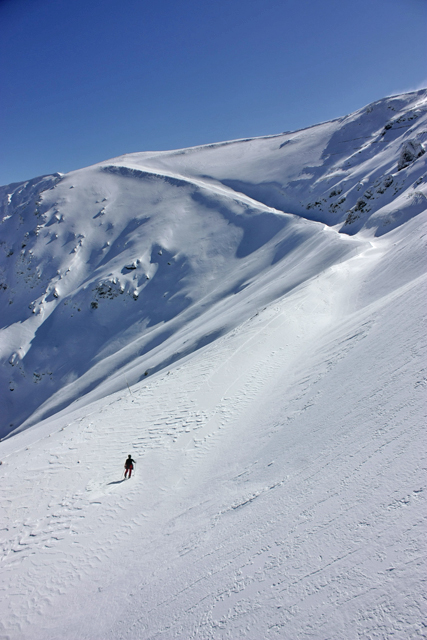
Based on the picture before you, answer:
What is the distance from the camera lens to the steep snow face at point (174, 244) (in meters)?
32.2

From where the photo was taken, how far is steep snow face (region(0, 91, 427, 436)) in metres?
32.2

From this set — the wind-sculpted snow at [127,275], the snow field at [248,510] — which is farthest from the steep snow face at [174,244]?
the snow field at [248,510]

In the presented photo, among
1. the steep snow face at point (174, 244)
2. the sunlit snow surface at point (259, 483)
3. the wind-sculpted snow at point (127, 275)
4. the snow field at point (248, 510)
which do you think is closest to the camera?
the snow field at point (248, 510)

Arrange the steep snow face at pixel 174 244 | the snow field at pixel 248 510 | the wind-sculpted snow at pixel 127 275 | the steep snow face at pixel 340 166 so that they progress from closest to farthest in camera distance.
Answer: the snow field at pixel 248 510
the steep snow face at pixel 174 244
the steep snow face at pixel 340 166
the wind-sculpted snow at pixel 127 275

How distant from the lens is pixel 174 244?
5128 cm

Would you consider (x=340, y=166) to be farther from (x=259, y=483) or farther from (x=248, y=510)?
(x=248, y=510)

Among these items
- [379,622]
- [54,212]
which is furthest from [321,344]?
[54,212]

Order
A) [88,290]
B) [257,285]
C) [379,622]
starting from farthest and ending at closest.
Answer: [88,290]
[257,285]
[379,622]

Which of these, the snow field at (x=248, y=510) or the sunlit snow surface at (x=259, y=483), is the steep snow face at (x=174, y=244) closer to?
the sunlit snow surface at (x=259, y=483)

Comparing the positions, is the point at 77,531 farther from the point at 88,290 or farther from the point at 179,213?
the point at 179,213

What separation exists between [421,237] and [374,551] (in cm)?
1754

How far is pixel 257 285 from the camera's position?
31.8 metres

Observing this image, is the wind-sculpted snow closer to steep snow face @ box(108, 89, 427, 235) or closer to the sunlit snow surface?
the sunlit snow surface

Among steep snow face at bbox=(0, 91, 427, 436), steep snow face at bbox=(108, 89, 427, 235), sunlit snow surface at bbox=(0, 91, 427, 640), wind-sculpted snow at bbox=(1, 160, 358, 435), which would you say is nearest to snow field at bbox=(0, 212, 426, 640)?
sunlit snow surface at bbox=(0, 91, 427, 640)
